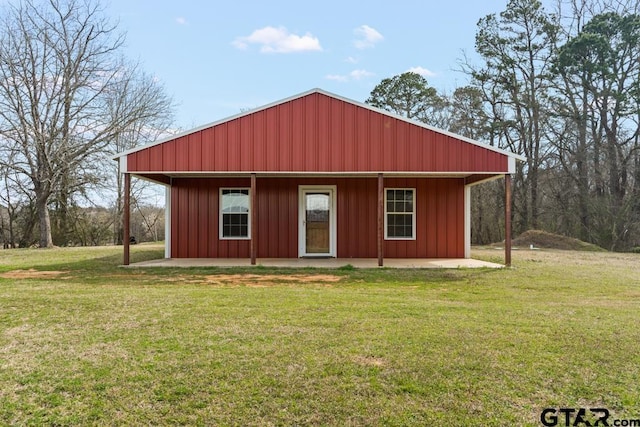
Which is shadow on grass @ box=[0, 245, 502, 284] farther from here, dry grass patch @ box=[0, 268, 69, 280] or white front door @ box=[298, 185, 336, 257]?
white front door @ box=[298, 185, 336, 257]

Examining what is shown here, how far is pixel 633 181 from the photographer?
20.0 m

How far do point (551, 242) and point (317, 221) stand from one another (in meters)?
Answer: 11.4

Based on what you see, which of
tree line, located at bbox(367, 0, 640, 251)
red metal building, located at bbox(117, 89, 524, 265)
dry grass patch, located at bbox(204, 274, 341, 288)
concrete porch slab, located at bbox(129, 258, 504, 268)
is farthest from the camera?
tree line, located at bbox(367, 0, 640, 251)

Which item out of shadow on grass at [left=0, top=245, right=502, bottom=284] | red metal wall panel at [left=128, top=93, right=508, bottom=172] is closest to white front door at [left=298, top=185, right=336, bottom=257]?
red metal wall panel at [left=128, top=93, right=508, bottom=172]

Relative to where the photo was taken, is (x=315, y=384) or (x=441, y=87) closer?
(x=315, y=384)

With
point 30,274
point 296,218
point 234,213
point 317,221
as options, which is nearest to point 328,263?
point 317,221

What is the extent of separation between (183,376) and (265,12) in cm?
1414

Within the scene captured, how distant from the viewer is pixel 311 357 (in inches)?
132

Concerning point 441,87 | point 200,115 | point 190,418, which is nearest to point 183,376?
point 190,418

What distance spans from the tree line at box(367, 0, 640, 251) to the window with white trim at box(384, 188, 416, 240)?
508 inches

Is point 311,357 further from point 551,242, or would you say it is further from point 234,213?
point 551,242

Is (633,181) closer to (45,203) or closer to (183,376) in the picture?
(183,376)

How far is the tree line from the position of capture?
19.8 m

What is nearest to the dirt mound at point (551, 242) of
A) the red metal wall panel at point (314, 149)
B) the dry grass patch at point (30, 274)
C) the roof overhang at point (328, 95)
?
the roof overhang at point (328, 95)
